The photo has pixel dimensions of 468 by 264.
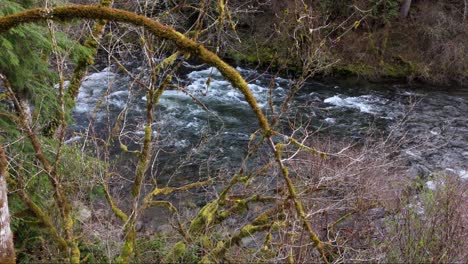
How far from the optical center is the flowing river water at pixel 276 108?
11.6 meters

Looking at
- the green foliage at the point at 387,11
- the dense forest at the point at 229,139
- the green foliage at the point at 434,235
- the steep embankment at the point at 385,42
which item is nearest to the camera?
the dense forest at the point at 229,139

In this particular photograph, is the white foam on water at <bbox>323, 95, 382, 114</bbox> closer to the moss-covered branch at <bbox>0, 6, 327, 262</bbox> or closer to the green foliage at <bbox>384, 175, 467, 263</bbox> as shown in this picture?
the green foliage at <bbox>384, 175, 467, 263</bbox>

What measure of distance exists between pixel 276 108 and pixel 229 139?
3063 mm

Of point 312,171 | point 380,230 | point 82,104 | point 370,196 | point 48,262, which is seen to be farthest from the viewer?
point 82,104

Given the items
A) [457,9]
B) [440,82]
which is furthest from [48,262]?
[457,9]

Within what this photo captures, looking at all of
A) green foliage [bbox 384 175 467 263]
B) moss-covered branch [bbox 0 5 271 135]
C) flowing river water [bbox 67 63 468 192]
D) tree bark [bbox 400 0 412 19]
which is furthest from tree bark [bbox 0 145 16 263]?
tree bark [bbox 400 0 412 19]

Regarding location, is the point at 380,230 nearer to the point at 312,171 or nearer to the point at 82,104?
the point at 312,171

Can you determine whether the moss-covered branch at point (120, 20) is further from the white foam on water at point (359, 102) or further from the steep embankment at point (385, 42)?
the steep embankment at point (385, 42)

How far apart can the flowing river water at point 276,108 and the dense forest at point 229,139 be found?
0.26 feet

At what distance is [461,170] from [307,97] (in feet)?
22.2

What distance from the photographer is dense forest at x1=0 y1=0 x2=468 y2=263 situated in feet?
16.2

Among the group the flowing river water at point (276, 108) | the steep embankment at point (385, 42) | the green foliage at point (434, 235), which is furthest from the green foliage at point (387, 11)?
the green foliage at point (434, 235)

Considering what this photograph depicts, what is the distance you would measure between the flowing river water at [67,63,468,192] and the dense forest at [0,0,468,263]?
79mm

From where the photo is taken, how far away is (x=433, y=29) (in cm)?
2058
